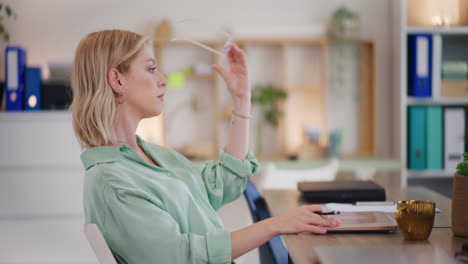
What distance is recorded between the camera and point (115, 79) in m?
1.35

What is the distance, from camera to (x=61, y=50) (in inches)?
154

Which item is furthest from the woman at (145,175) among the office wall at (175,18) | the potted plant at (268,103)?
the office wall at (175,18)

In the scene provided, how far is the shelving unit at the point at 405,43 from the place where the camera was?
11.8 feet

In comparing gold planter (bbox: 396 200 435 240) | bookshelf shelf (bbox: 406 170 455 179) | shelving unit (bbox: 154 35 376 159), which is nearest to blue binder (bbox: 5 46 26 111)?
shelving unit (bbox: 154 35 376 159)

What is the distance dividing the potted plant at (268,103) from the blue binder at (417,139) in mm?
831

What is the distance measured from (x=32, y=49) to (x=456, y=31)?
9.34ft

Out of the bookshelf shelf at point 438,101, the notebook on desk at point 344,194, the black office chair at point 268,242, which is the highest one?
the bookshelf shelf at point 438,101

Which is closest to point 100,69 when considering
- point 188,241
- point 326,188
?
point 188,241

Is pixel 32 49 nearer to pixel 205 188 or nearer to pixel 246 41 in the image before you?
pixel 246 41

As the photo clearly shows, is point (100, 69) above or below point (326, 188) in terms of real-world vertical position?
above

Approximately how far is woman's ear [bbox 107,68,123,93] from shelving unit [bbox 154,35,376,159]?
8.24 feet

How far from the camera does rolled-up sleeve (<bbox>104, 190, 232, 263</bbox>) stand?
115cm

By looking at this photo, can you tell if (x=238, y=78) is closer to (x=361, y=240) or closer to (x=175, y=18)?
(x=361, y=240)

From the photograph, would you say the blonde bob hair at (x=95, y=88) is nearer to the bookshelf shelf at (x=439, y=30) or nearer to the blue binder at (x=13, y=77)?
the blue binder at (x=13, y=77)
